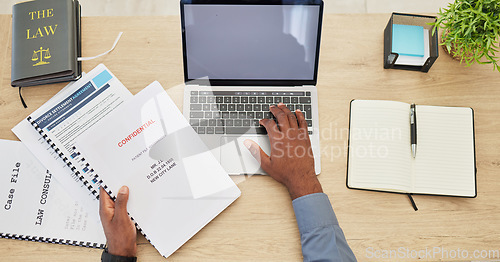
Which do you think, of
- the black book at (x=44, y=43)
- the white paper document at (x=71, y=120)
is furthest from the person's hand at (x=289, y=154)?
the black book at (x=44, y=43)

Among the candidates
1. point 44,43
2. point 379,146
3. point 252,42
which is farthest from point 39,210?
point 379,146

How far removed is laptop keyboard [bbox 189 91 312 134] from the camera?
941 millimetres

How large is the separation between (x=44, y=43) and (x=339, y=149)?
0.87 m

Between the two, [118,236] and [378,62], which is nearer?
[118,236]

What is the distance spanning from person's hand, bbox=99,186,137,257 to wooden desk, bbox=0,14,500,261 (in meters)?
0.04

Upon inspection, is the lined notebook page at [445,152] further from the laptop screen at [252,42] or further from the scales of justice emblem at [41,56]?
the scales of justice emblem at [41,56]

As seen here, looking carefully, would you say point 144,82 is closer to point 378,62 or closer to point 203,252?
point 203,252

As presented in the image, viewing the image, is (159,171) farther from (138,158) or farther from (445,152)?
(445,152)

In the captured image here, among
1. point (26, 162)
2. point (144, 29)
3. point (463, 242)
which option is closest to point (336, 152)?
point (463, 242)

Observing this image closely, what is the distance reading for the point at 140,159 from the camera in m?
0.90

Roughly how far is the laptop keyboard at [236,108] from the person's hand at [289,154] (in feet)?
0.08

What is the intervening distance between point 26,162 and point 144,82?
1.25 feet

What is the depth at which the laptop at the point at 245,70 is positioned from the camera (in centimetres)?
83

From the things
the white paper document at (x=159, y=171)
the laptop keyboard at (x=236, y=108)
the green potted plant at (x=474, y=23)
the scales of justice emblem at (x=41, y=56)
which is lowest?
the white paper document at (x=159, y=171)
